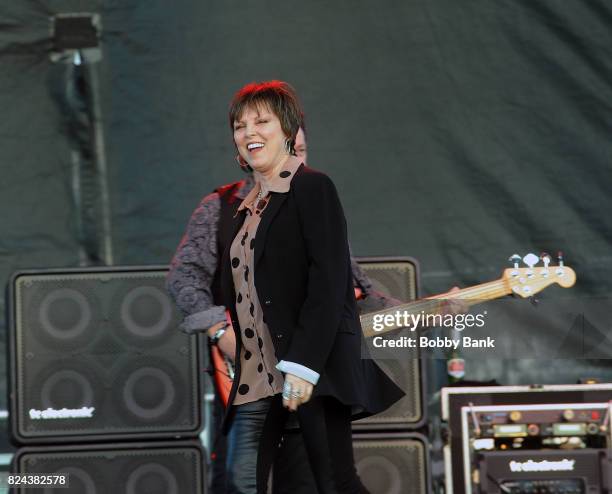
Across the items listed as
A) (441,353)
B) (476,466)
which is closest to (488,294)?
(441,353)

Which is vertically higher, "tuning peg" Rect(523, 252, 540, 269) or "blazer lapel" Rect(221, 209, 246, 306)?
"tuning peg" Rect(523, 252, 540, 269)

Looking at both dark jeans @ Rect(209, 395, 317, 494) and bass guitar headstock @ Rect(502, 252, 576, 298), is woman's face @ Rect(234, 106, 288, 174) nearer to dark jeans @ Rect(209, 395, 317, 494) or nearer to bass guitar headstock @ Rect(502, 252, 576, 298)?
dark jeans @ Rect(209, 395, 317, 494)

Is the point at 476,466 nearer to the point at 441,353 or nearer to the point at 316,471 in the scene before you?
the point at 441,353

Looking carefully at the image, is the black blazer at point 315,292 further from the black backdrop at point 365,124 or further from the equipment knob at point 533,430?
the black backdrop at point 365,124

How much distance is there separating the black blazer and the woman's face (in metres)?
0.12

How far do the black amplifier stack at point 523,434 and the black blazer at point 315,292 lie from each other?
1.28m

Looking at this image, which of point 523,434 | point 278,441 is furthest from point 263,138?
point 523,434

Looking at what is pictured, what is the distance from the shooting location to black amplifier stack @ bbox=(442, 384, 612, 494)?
3838 mm

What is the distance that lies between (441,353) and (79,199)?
1.60 m

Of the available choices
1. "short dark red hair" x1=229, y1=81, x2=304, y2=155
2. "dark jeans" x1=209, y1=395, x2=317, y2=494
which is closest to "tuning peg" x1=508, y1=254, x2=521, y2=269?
"dark jeans" x1=209, y1=395, x2=317, y2=494

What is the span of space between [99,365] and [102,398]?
0.12 metres

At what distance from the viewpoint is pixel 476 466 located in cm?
388

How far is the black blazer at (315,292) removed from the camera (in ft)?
8.43

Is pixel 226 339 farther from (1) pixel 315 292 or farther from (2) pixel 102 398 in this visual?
(1) pixel 315 292
